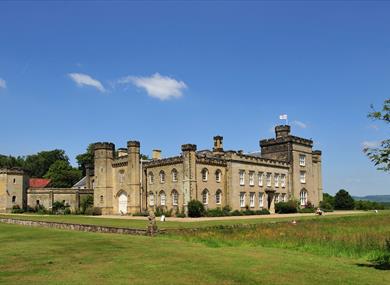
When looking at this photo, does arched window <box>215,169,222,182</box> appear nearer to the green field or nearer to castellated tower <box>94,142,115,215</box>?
castellated tower <box>94,142,115,215</box>

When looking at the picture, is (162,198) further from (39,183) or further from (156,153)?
(39,183)

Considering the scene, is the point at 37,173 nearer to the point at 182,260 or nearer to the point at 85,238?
the point at 85,238

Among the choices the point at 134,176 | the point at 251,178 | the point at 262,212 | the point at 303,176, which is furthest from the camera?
the point at 303,176

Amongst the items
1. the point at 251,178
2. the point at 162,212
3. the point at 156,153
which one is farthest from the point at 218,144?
the point at 162,212

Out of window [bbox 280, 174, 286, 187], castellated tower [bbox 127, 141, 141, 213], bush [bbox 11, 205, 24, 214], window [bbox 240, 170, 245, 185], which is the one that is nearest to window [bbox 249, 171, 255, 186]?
window [bbox 240, 170, 245, 185]

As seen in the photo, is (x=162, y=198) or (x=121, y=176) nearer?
(x=162, y=198)

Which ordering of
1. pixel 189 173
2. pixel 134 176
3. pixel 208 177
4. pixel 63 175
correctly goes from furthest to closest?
1. pixel 63 175
2. pixel 134 176
3. pixel 208 177
4. pixel 189 173

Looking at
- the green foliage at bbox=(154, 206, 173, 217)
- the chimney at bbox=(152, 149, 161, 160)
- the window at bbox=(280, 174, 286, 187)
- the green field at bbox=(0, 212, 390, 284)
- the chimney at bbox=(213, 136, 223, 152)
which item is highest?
the chimney at bbox=(213, 136, 223, 152)

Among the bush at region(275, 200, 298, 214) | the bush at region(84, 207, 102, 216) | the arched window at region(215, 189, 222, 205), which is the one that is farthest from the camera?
the bush at region(84, 207, 102, 216)

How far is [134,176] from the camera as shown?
5394 centimetres

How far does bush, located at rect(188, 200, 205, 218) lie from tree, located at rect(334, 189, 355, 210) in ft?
99.0

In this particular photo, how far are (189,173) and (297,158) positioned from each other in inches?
767

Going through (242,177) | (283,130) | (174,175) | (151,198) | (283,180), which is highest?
(283,130)

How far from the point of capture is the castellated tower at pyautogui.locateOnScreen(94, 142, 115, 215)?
57.1m
